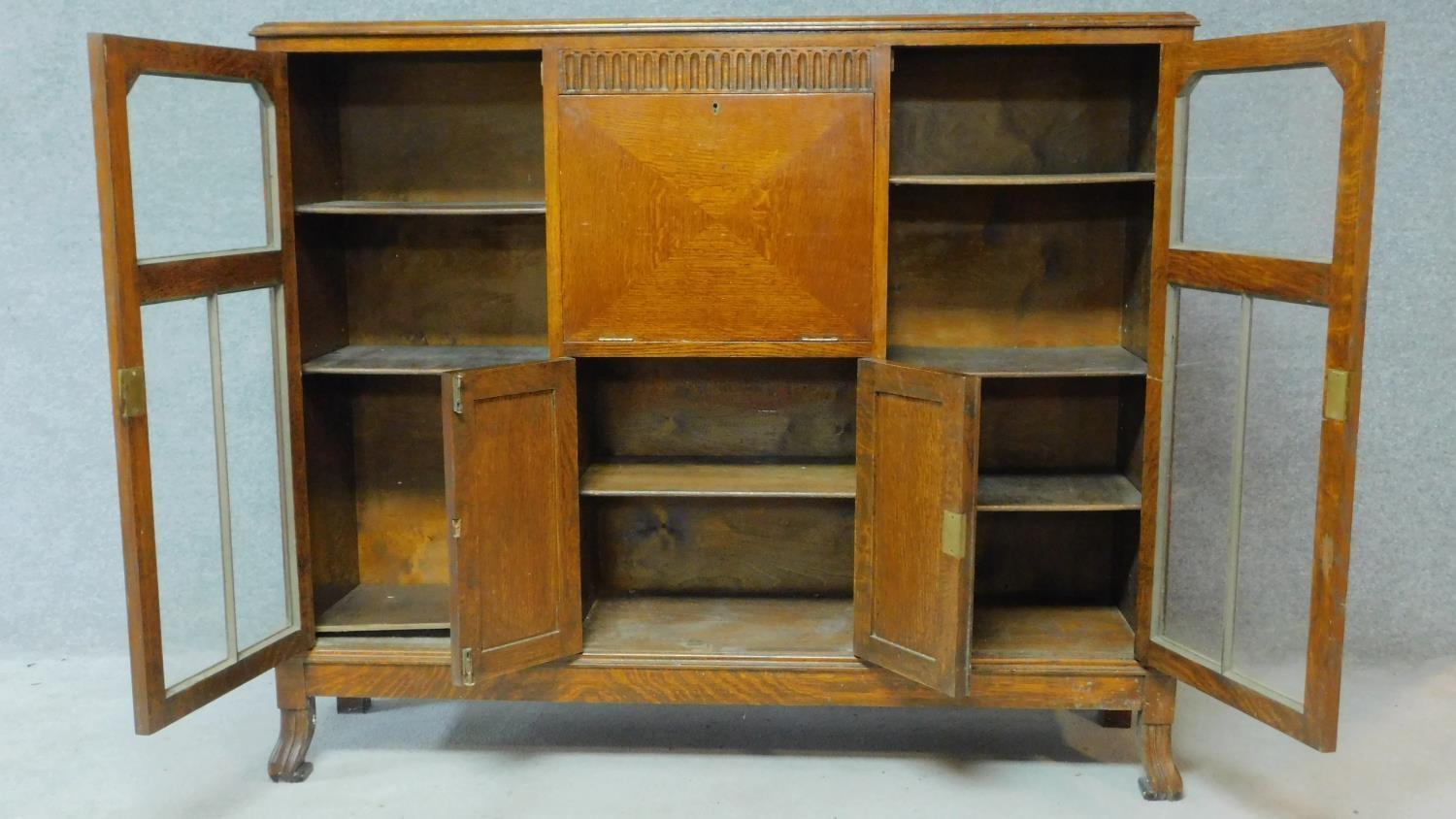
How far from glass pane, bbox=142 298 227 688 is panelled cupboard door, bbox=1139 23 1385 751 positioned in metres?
1.95

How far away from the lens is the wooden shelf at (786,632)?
3.05 metres

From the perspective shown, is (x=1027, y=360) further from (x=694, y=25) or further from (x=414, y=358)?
(x=414, y=358)

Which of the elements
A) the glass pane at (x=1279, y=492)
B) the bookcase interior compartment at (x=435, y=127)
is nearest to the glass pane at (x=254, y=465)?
the bookcase interior compartment at (x=435, y=127)

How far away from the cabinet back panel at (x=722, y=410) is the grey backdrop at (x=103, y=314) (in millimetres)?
945

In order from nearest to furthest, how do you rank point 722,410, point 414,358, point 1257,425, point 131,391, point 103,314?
point 131,391, point 1257,425, point 414,358, point 722,410, point 103,314

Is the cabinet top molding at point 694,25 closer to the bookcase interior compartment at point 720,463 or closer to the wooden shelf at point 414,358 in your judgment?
the wooden shelf at point 414,358

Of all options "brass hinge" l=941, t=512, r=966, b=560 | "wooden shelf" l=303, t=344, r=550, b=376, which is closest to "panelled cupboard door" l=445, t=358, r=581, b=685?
"wooden shelf" l=303, t=344, r=550, b=376

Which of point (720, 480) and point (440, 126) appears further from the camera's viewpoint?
point (440, 126)

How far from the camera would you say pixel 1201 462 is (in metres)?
2.85

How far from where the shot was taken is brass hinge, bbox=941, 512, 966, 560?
2.77 meters

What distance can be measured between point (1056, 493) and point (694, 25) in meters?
1.30

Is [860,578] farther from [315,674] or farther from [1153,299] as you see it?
[315,674]

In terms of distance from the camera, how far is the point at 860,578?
2.99m

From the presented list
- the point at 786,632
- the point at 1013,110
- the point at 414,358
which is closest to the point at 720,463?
the point at 786,632
